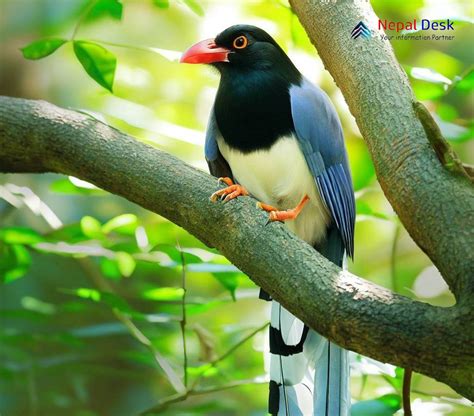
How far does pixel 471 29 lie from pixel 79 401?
8.63 feet

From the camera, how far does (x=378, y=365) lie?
180 centimetres

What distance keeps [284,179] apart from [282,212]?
238 mm

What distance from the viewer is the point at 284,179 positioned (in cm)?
196

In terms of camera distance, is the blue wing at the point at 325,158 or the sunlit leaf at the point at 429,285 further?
the sunlit leaf at the point at 429,285

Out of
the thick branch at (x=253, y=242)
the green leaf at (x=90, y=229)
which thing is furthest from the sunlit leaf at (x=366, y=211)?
the green leaf at (x=90, y=229)

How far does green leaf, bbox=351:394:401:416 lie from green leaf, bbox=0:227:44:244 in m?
0.90

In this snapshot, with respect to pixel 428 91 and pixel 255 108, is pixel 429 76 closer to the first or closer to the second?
pixel 428 91

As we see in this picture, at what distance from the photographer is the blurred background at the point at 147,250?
1999 mm

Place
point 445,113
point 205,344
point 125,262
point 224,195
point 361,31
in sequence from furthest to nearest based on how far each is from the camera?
point 445,113
point 205,344
point 125,262
point 361,31
point 224,195

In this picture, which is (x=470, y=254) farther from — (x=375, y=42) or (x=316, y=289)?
(x=375, y=42)

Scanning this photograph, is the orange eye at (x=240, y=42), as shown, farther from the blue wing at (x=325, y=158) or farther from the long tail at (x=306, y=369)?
the long tail at (x=306, y=369)

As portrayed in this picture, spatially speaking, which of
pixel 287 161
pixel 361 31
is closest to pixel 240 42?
pixel 287 161

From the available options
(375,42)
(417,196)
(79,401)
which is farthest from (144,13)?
(417,196)

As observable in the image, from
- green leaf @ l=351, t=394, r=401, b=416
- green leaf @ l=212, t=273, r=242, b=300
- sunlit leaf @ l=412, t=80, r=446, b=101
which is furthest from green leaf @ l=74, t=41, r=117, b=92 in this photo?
green leaf @ l=351, t=394, r=401, b=416
